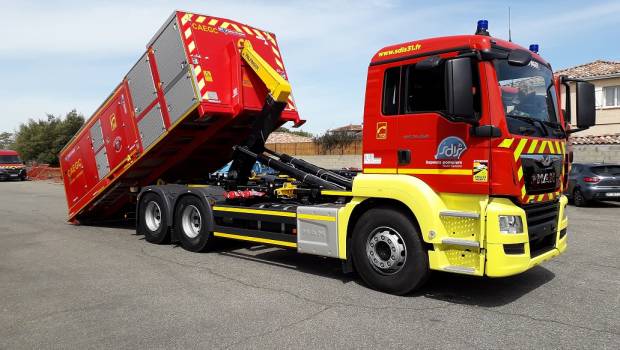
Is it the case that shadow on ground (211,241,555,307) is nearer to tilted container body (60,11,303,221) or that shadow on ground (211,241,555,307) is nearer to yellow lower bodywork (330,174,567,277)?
yellow lower bodywork (330,174,567,277)

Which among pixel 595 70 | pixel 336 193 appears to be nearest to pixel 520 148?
pixel 336 193

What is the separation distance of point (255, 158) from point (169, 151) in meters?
1.76

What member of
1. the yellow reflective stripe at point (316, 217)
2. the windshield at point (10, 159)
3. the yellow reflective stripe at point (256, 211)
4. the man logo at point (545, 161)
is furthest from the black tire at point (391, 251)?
the windshield at point (10, 159)

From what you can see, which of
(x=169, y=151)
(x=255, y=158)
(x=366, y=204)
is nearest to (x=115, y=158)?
(x=169, y=151)

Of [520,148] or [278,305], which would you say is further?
[278,305]

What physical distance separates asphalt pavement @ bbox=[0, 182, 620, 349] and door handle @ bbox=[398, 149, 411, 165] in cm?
149

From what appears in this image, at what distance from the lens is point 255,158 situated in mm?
8734

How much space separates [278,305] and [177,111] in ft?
13.6

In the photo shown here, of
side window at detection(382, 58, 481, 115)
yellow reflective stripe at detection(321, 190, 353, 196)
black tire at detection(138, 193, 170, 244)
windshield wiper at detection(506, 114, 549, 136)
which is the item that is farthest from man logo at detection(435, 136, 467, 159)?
black tire at detection(138, 193, 170, 244)

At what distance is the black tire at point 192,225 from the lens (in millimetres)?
8453

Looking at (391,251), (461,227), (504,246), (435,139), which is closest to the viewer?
(504,246)

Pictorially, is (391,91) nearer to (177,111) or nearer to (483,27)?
(483,27)

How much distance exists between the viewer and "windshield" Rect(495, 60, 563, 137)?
17.5 feet

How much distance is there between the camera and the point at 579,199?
16094 mm
